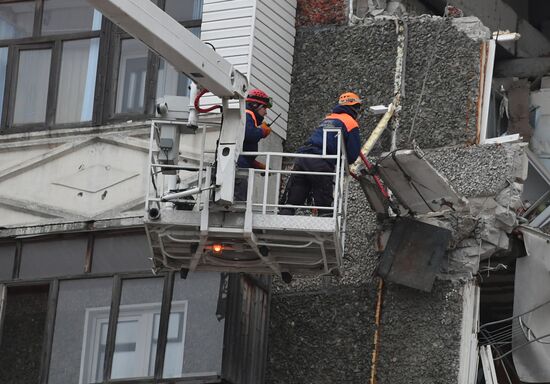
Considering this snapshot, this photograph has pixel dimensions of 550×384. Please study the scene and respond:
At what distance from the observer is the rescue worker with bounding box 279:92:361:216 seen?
21.1 meters

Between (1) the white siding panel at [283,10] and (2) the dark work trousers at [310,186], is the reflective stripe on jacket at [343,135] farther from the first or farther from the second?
(1) the white siding panel at [283,10]

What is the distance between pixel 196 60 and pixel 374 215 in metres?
3.83

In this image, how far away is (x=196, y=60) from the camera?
20.2 meters

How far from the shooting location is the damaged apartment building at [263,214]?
840 inches

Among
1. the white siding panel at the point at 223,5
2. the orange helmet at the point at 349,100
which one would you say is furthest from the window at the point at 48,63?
the orange helmet at the point at 349,100

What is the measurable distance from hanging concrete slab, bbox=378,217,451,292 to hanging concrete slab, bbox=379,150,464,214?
272mm

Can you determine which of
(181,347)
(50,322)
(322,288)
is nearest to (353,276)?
(322,288)

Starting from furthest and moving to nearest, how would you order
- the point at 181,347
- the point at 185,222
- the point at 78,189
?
1. the point at 78,189
2. the point at 181,347
3. the point at 185,222

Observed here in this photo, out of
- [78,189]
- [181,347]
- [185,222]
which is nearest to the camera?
[185,222]

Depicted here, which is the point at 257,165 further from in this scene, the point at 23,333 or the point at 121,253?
the point at 23,333

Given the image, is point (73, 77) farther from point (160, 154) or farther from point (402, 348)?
point (402, 348)

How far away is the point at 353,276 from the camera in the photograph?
2272 cm

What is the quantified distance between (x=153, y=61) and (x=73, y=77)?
119 cm

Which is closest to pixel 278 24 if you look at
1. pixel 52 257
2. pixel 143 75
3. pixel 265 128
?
pixel 143 75
